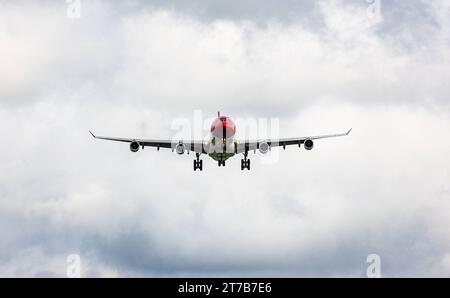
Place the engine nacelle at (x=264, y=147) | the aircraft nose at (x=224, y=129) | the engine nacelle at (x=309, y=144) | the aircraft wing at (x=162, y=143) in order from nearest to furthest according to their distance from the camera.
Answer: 1. the aircraft nose at (x=224, y=129)
2. the engine nacelle at (x=264, y=147)
3. the engine nacelle at (x=309, y=144)
4. the aircraft wing at (x=162, y=143)

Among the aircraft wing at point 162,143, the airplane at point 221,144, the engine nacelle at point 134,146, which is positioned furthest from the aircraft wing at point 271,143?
the engine nacelle at point 134,146

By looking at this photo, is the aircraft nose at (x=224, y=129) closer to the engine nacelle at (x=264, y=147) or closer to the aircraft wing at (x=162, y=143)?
the engine nacelle at (x=264, y=147)

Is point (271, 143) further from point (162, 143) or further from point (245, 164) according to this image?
point (162, 143)

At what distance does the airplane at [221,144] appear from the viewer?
82.3 meters

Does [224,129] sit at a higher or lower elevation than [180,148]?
higher

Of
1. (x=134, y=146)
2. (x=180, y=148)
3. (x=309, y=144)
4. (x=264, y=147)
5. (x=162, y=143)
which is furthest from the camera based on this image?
(x=162, y=143)

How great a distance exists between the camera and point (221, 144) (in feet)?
276

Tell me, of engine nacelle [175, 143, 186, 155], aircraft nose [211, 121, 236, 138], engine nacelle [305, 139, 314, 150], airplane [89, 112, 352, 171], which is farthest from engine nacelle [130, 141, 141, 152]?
engine nacelle [305, 139, 314, 150]

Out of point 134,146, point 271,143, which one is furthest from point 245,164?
point 134,146

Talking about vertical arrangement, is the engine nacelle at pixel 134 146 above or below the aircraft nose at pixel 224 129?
below

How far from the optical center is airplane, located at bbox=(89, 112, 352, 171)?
8231cm

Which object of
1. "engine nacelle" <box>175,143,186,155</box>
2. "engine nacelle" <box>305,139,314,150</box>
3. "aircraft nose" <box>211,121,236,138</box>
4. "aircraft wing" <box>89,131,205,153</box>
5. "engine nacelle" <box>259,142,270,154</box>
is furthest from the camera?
"aircraft wing" <box>89,131,205,153</box>

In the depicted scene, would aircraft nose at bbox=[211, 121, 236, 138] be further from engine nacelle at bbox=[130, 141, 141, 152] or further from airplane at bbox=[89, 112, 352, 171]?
engine nacelle at bbox=[130, 141, 141, 152]
